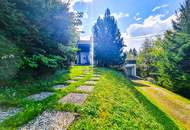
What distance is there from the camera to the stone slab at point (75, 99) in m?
5.72

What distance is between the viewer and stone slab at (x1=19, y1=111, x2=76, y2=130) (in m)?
3.85

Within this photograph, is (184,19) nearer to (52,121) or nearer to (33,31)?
(33,31)

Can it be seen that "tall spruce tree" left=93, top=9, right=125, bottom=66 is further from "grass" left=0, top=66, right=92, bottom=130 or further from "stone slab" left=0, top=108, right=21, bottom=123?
"stone slab" left=0, top=108, right=21, bottom=123

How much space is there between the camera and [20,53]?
7820 millimetres

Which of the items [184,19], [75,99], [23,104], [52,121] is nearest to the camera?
[52,121]

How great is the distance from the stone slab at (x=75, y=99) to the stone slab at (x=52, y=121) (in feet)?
3.22

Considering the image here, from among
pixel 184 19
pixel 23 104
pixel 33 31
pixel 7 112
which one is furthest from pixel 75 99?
pixel 184 19

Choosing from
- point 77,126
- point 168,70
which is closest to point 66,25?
point 77,126

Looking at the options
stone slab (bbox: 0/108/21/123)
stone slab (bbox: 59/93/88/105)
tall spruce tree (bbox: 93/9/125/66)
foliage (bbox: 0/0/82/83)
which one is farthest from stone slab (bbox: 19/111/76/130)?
tall spruce tree (bbox: 93/9/125/66)

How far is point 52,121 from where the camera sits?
4141mm

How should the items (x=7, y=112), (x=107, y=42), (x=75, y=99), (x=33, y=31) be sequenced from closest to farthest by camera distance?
1. (x=7, y=112)
2. (x=75, y=99)
3. (x=33, y=31)
4. (x=107, y=42)

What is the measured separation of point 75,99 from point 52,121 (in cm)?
194

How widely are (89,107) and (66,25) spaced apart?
766 centimetres

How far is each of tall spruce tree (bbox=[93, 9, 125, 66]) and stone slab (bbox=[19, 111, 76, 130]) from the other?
21.0 meters
